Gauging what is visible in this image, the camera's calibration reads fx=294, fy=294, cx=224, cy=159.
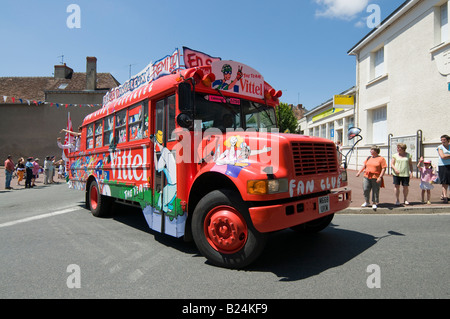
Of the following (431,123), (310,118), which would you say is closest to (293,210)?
(431,123)

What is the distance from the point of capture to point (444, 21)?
12.2m

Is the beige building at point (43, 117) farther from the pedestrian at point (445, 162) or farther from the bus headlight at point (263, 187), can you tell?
the bus headlight at point (263, 187)

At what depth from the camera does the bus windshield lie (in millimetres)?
4156

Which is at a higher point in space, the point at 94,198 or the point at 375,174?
the point at 375,174

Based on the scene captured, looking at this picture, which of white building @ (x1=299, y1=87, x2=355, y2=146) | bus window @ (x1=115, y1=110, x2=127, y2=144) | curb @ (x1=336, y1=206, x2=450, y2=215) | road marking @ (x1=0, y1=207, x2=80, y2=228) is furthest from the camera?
white building @ (x1=299, y1=87, x2=355, y2=146)

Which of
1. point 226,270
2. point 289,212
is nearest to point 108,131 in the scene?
point 226,270

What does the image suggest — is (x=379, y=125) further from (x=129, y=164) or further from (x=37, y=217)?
(x=37, y=217)

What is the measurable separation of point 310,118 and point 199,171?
100ft

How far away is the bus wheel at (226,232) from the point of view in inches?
134

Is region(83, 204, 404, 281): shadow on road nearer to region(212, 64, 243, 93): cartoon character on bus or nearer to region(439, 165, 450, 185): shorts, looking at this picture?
region(212, 64, 243, 93): cartoon character on bus

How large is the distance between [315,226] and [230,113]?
7.92 ft

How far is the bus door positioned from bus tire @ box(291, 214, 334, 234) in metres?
2.23

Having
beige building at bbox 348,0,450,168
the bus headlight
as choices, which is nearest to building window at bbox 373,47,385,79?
beige building at bbox 348,0,450,168

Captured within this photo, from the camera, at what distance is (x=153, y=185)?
466 centimetres
